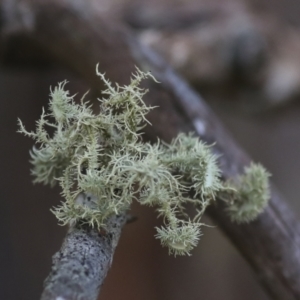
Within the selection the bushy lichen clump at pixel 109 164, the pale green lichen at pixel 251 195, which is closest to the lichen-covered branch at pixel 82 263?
the bushy lichen clump at pixel 109 164

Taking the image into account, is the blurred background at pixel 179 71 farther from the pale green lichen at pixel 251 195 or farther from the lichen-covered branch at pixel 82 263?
the lichen-covered branch at pixel 82 263

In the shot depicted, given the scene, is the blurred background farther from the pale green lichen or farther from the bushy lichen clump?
the bushy lichen clump

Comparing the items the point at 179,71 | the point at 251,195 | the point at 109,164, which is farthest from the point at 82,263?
the point at 179,71

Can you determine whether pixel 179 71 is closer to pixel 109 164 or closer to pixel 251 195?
pixel 251 195

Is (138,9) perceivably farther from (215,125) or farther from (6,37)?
(215,125)

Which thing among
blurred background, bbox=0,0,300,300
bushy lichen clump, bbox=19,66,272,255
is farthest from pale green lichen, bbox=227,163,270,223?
blurred background, bbox=0,0,300,300

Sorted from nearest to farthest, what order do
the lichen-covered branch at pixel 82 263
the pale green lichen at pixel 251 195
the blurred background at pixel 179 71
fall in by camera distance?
the lichen-covered branch at pixel 82 263 < the pale green lichen at pixel 251 195 < the blurred background at pixel 179 71

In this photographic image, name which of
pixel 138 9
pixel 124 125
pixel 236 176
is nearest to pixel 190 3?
pixel 138 9
